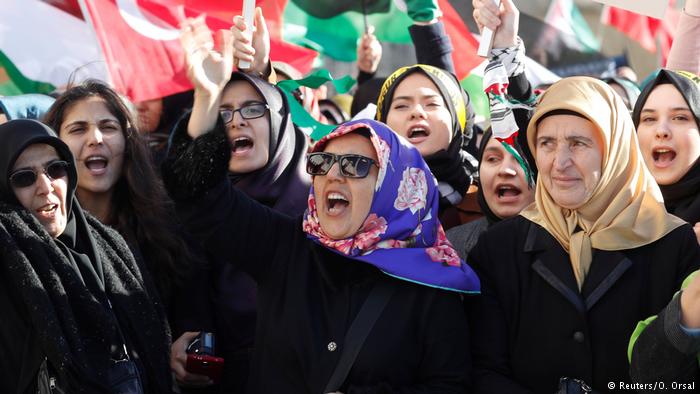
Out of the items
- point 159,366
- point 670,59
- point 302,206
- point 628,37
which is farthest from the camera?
point 628,37

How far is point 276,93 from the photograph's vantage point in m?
4.46

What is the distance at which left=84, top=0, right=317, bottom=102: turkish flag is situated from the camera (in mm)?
5219

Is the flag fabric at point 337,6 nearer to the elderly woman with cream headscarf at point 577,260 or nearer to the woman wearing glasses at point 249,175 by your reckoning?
the woman wearing glasses at point 249,175

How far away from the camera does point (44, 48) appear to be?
5215 mm

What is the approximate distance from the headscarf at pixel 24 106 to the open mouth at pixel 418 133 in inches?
69.4

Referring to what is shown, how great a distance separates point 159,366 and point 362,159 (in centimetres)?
106

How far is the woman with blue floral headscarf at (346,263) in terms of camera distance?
315cm

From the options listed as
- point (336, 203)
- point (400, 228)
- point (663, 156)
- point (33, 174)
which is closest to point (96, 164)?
point (33, 174)

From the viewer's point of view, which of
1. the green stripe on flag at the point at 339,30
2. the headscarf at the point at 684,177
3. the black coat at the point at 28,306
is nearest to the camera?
the black coat at the point at 28,306

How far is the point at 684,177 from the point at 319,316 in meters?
1.65

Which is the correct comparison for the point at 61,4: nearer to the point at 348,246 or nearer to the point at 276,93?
the point at 276,93

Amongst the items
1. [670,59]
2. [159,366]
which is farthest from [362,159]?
[670,59]

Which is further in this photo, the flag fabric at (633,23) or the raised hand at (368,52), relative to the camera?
the flag fabric at (633,23)

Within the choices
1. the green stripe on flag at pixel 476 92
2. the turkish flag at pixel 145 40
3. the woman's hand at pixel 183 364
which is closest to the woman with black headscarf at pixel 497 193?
the woman's hand at pixel 183 364
